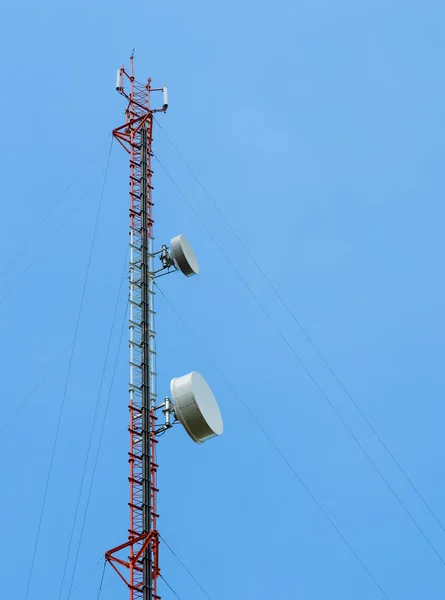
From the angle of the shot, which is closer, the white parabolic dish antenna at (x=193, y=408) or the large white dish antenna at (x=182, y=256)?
the white parabolic dish antenna at (x=193, y=408)

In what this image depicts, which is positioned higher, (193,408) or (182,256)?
(182,256)

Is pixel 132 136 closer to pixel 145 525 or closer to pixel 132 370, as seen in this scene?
pixel 132 370

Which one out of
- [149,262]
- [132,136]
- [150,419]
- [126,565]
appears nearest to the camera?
[126,565]

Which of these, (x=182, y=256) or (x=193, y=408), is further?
(x=182, y=256)

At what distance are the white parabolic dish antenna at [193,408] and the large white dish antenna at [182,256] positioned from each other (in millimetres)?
4442

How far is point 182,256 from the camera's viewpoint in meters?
36.5

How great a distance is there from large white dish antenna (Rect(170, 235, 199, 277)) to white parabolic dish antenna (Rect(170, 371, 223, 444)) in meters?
4.44

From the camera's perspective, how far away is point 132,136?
3853cm

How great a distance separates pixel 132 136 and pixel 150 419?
1029cm

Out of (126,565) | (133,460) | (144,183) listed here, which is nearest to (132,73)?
(144,183)

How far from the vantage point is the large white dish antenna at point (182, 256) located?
36469 mm

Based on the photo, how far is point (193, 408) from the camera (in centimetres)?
3247

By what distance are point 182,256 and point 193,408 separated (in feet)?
19.2

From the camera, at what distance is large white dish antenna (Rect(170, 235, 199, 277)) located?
120 feet
